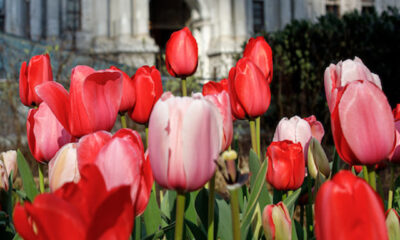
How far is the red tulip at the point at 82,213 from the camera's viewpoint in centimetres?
48

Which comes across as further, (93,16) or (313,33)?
(93,16)

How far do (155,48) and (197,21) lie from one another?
3736mm

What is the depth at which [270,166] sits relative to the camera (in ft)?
3.66

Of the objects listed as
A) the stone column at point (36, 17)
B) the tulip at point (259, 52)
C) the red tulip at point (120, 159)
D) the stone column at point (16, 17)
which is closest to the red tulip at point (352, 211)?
the red tulip at point (120, 159)

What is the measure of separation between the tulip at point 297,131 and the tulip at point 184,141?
1.91 ft

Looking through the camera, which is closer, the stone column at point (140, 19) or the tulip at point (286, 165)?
the tulip at point (286, 165)

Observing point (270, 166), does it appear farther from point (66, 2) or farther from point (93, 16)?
point (66, 2)

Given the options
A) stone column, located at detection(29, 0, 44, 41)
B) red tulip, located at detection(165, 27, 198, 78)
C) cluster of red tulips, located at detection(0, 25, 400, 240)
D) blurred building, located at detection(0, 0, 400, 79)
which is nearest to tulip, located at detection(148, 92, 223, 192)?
cluster of red tulips, located at detection(0, 25, 400, 240)

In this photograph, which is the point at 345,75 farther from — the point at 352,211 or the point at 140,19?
the point at 140,19

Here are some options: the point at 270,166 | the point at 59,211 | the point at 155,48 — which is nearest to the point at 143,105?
the point at 270,166

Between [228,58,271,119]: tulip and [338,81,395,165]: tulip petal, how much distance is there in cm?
39

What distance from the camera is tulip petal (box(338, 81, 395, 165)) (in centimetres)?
71

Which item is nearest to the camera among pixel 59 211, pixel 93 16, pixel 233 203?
pixel 59 211

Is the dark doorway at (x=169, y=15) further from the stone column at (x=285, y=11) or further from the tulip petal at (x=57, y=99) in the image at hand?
the tulip petal at (x=57, y=99)
